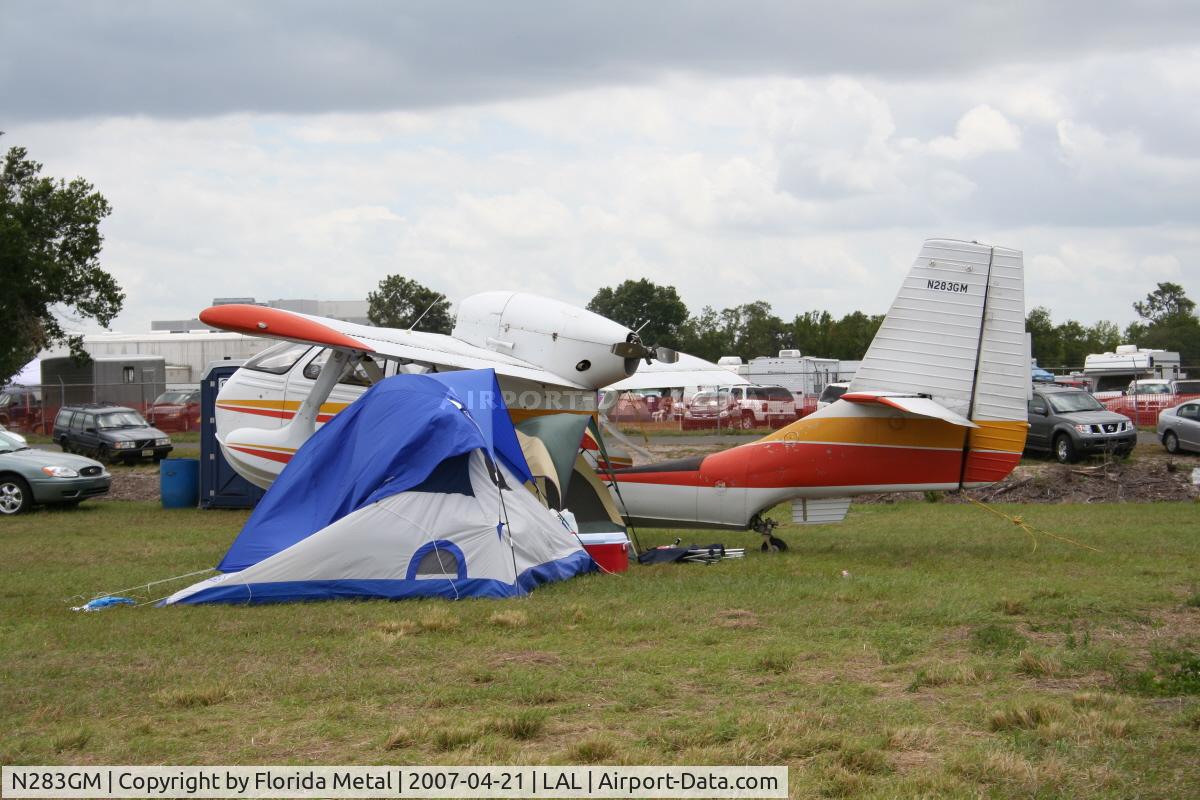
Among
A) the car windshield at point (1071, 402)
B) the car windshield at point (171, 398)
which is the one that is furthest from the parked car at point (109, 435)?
the car windshield at point (1071, 402)

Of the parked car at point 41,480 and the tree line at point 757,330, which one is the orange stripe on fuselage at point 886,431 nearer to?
the parked car at point 41,480

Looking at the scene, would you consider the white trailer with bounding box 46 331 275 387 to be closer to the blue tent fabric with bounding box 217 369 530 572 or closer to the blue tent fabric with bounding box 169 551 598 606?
the blue tent fabric with bounding box 217 369 530 572

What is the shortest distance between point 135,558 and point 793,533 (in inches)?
317

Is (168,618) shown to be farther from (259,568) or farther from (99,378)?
(99,378)

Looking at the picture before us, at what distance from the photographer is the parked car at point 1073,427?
24.0m

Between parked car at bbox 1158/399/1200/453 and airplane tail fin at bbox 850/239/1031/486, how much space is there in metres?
15.9

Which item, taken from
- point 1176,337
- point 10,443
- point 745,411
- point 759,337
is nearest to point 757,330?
point 759,337

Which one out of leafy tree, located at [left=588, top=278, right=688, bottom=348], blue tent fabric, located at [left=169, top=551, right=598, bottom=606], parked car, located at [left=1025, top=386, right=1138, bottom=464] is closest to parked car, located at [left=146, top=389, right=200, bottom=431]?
parked car, located at [left=1025, top=386, right=1138, bottom=464]

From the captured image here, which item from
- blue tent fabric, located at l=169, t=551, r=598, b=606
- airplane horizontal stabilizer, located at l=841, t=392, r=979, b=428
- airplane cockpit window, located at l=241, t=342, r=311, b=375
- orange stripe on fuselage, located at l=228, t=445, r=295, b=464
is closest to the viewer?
blue tent fabric, located at l=169, t=551, r=598, b=606

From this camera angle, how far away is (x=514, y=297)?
13.9 m

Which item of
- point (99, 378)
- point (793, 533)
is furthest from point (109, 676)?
point (99, 378)

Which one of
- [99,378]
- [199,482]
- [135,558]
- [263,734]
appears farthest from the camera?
[99,378]

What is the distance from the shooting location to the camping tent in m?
9.20

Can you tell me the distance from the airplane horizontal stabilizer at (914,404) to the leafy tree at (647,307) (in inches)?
2507
